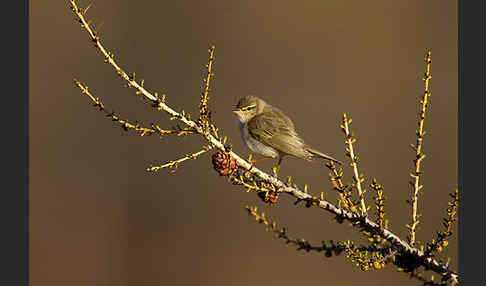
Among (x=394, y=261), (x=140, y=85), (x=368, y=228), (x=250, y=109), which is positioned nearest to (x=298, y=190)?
(x=368, y=228)

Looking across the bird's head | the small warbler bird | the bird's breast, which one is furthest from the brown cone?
the bird's head

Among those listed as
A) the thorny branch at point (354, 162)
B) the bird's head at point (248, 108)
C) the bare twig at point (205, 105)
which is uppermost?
the bird's head at point (248, 108)

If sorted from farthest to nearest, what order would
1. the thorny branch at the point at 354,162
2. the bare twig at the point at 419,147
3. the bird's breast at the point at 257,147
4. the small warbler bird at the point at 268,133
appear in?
the bird's breast at the point at 257,147
the small warbler bird at the point at 268,133
the thorny branch at the point at 354,162
the bare twig at the point at 419,147

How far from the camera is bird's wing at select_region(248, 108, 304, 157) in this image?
13.8 feet

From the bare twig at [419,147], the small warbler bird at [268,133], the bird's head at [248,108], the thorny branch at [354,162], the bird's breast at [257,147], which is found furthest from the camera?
the bird's head at [248,108]

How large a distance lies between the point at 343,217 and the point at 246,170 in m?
0.72

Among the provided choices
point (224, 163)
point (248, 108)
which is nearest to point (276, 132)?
point (248, 108)

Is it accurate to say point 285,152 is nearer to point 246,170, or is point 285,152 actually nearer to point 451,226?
point 246,170

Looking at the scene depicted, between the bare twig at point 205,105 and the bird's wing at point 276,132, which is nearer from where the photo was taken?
the bare twig at point 205,105

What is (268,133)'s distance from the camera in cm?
445

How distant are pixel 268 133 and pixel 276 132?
0.09 metres

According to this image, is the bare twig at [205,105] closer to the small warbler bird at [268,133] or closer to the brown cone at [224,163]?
the brown cone at [224,163]

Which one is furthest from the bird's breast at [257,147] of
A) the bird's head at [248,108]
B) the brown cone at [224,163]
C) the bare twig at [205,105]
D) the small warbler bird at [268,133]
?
the bare twig at [205,105]

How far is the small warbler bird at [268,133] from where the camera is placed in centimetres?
421
